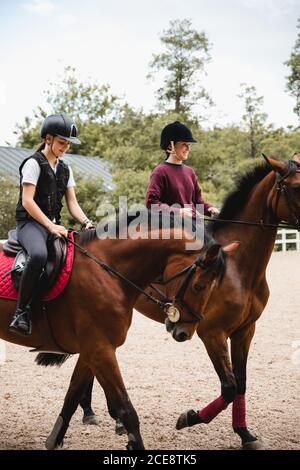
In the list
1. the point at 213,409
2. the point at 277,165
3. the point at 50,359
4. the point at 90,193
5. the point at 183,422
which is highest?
the point at 90,193

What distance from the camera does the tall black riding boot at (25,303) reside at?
4.07 m

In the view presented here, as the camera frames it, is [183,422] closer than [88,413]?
Yes

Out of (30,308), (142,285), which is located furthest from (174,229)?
(30,308)

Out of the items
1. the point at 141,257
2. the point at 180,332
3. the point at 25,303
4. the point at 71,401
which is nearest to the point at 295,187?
the point at 141,257

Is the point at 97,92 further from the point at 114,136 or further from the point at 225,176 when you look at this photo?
the point at 225,176

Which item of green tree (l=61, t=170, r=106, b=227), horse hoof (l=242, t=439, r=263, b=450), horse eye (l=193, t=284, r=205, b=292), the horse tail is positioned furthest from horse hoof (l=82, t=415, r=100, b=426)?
green tree (l=61, t=170, r=106, b=227)

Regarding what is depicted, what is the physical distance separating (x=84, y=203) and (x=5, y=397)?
21371 mm

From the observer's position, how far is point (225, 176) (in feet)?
82.8

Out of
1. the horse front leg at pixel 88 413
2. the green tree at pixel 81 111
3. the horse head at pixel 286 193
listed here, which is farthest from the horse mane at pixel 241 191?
the green tree at pixel 81 111

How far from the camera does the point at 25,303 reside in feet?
13.6

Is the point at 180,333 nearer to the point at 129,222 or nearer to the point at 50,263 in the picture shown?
the point at 129,222

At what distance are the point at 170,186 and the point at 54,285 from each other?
1.85 m

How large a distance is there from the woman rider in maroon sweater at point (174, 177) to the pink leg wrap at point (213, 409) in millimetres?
1789

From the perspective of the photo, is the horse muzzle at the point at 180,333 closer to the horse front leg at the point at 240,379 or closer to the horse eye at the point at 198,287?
the horse eye at the point at 198,287
